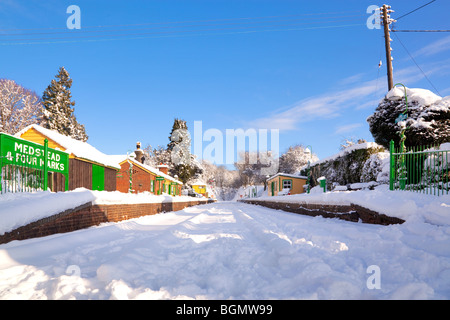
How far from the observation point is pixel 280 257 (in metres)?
3.51

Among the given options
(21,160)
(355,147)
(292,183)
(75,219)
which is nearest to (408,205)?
(75,219)

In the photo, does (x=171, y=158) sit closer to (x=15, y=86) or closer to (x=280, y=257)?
(x=15, y=86)

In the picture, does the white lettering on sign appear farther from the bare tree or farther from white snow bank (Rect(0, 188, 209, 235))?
the bare tree

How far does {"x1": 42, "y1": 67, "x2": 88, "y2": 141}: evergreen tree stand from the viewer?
114 feet

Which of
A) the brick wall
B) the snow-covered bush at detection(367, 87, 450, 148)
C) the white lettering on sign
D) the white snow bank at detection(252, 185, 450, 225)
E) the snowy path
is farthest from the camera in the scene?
the snow-covered bush at detection(367, 87, 450, 148)

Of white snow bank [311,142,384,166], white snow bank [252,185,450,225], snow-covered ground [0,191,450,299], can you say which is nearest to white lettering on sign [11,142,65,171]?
snow-covered ground [0,191,450,299]

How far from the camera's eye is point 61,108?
37000 mm

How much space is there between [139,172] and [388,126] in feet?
87.1

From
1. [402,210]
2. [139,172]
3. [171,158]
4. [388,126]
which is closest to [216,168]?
[171,158]

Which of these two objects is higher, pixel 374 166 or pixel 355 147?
pixel 355 147

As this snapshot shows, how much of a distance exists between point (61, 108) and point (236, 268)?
42.7m

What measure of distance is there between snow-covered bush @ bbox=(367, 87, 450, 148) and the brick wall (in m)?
12.3

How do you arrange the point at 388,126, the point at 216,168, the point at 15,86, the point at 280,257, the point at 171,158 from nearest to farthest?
the point at 280,257
the point at 388,126
the point at 15,86
the point at 171,158
the point at 216,168

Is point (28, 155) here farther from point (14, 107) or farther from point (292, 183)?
point (292, 183)
